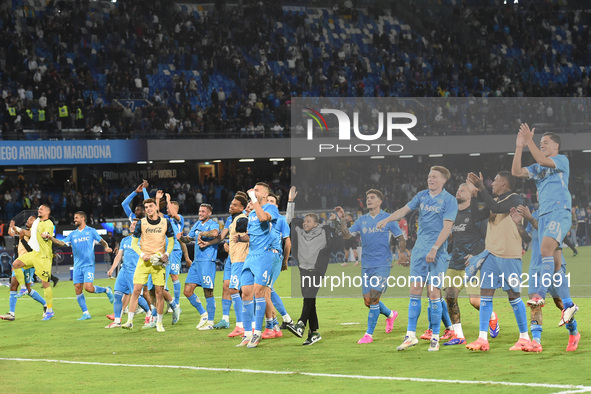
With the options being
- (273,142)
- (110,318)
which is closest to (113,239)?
(273,142)

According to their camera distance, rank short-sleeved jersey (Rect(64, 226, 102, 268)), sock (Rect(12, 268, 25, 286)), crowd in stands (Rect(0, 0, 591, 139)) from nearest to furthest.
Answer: short-sleeved jersey (Rect(64, 226, 102, 268)), sock (Rect(12, 268, 25, 286)), crowd in stands (Rect(0, 0, 591, 139))

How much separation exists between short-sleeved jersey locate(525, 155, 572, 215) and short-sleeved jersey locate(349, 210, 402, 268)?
210 cm

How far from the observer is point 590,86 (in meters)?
44.5

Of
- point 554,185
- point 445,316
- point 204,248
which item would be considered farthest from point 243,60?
point 554,185

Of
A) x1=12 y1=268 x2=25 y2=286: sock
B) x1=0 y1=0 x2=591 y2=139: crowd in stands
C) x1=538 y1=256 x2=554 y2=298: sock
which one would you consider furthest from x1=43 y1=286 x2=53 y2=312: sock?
x1=0 y1=0 x2=591 y2=139: crowd in stands

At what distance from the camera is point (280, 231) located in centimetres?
1302

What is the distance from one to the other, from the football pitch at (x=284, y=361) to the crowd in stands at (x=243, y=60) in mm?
21148

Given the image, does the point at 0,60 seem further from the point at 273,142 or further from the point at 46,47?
the point at 273,142

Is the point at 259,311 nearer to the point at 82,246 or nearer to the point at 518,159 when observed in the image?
the point at 518,159

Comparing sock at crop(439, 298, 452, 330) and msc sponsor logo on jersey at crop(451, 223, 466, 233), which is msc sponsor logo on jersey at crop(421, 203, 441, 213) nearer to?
msc sponsor logo on jersey at crop(451, 223, 466, 233)

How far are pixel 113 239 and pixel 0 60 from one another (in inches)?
398

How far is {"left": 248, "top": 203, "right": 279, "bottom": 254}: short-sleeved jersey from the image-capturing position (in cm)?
1210

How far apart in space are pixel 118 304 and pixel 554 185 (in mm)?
8325

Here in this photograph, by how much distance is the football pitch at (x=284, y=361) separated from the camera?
→ 9.16m
